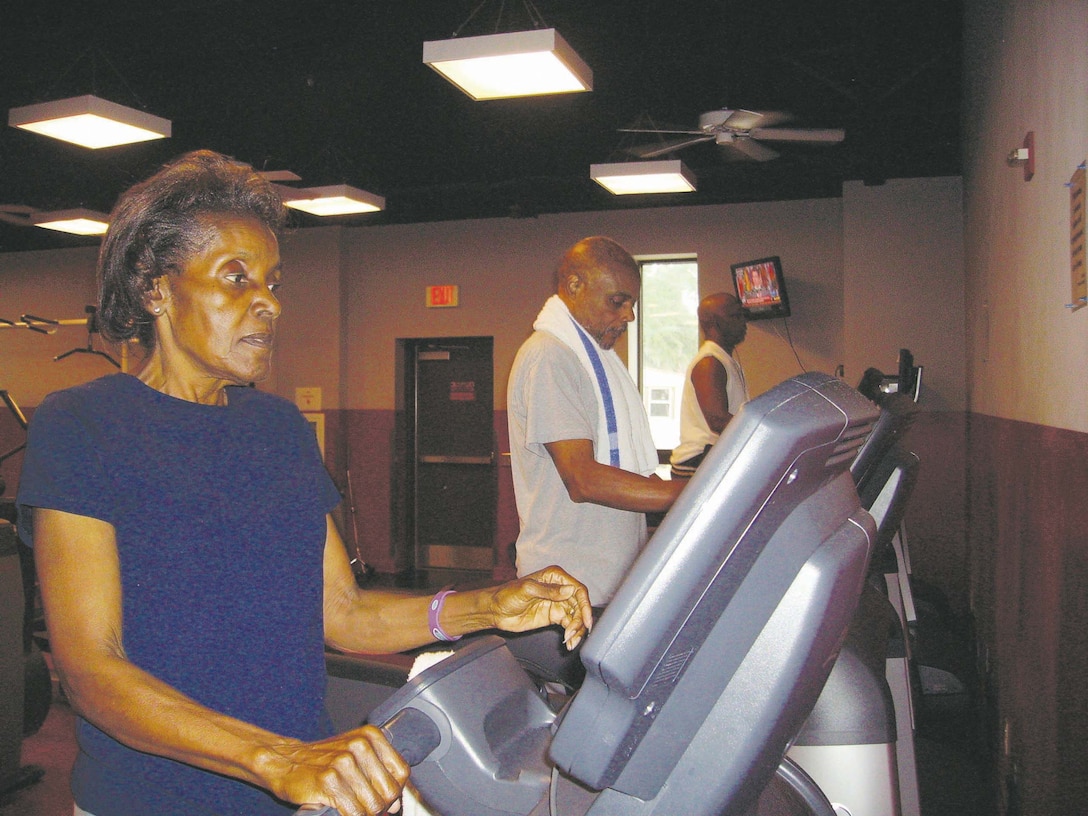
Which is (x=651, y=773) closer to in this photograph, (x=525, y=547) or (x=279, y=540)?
(x=279, y=540)

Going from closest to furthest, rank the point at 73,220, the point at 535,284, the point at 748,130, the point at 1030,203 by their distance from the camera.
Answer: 1. the point at 1030,203
2. the point at 748,130
3. the point at 73,220
4. the point at 535,284

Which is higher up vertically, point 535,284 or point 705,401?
point 535,284

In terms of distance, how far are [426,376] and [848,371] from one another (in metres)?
4.02

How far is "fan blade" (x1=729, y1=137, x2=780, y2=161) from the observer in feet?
17.1

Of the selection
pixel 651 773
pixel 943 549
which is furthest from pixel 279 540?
pixel 943 549

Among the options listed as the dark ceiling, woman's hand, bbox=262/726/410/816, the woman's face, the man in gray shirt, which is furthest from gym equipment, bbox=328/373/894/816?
the dark ceiling

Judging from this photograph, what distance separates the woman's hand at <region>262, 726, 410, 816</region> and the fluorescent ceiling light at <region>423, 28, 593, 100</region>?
4043mm

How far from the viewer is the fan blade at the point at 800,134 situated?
194 inches

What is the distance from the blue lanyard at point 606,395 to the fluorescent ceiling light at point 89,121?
4.15 meters

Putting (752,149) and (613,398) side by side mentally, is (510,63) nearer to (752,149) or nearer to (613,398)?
(752,149)

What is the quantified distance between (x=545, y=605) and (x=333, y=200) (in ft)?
21.2

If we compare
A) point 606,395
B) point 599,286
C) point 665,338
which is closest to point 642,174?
point 665,338

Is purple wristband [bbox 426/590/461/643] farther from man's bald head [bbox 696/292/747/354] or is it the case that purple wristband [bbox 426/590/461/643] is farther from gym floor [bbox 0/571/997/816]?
man's bald head [bbox 696/292/747/354]

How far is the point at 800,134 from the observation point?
4.96m
